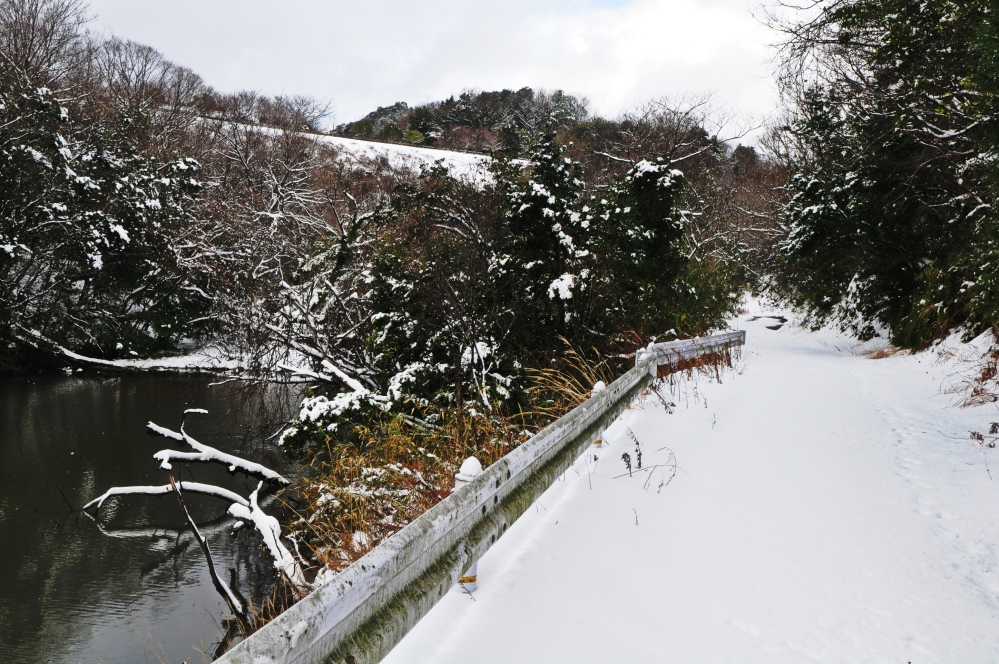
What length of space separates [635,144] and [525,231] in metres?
16.6

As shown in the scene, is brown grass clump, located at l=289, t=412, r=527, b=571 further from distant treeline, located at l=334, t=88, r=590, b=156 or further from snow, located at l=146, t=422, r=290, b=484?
distant treeline, located at l=334, t=88, r=590, b=156

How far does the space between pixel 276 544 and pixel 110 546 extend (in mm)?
4442

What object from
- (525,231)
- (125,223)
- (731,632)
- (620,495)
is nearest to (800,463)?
(620,495)

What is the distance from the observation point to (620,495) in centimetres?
494

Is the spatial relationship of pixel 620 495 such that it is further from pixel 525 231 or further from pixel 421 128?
pixel 421 128

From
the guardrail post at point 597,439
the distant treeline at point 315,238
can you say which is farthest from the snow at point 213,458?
the guardrail post at point 597,439

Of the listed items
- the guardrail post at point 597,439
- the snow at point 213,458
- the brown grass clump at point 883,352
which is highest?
the guardrail post at point 597,439

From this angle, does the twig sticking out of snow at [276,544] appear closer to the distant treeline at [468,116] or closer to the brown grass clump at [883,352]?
the brown grass clump at [883,352]

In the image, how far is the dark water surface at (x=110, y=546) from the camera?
23.4 ft

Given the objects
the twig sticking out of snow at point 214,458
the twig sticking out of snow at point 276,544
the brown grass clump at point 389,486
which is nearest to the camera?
the twig sticking out of snow at point 276,544

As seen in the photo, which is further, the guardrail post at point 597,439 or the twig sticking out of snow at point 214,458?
the twig sticking out of snow at point 214,458

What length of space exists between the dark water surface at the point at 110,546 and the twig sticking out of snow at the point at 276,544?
3.76 ft

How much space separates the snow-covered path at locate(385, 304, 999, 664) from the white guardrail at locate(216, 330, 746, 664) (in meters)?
0.28

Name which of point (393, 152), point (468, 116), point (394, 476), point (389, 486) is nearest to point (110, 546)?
point (389, 486)
